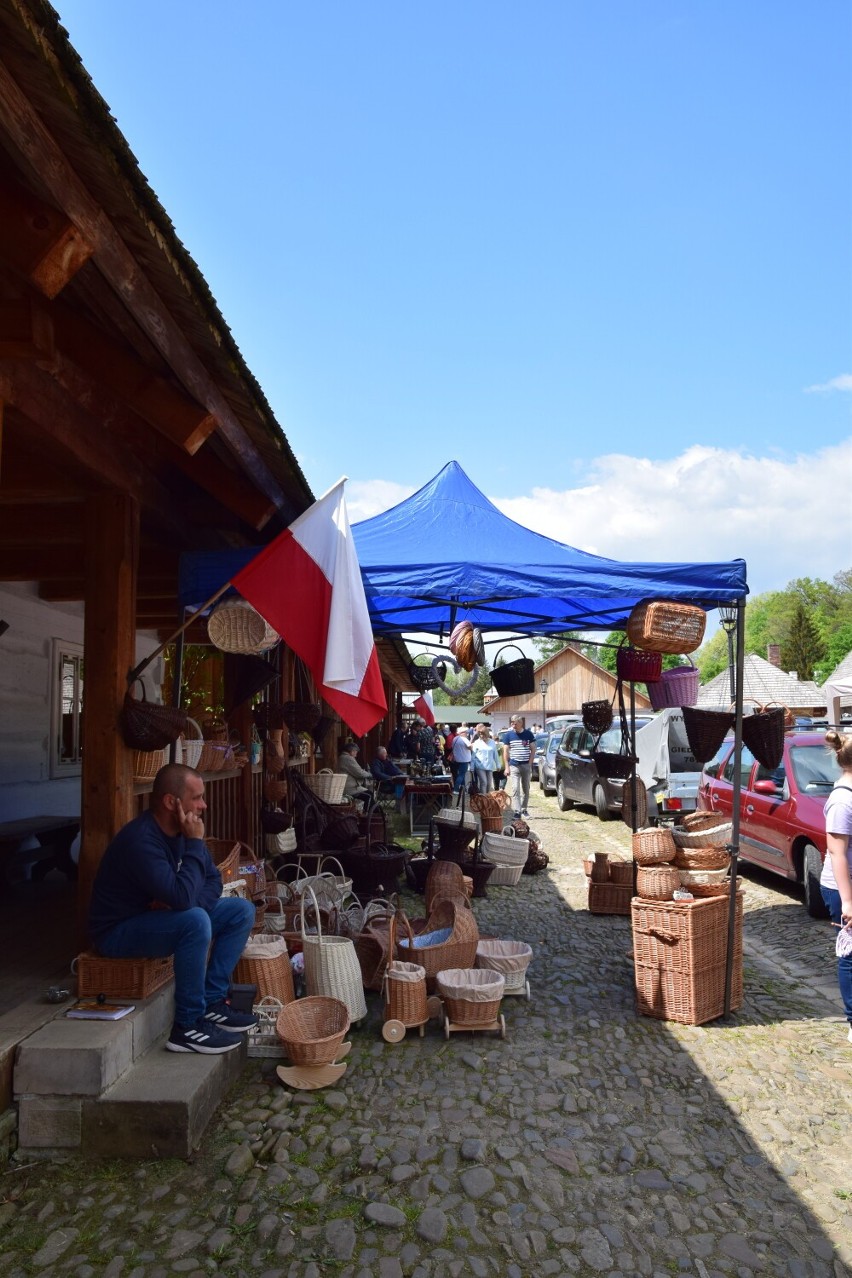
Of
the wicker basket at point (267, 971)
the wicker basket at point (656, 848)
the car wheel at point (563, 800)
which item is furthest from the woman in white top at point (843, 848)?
the car wheel at point (563, 800)

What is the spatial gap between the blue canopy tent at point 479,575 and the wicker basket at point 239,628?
15 cm

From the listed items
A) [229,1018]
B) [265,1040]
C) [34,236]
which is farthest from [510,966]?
[34,236]

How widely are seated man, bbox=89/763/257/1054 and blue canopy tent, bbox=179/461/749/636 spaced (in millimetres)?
1772

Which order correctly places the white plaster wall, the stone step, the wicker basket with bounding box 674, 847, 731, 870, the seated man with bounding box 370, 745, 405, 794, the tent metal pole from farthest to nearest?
the seated man with bounding box 370, 745, 405, 794 → the white plaster wall → the wicker basket with bounding box 674, 847, 731, 870 → the tent metal pole → the stone step

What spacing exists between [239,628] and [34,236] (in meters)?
3.08

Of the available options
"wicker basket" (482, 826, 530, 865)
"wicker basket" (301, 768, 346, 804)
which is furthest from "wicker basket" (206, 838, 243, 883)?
"wicker basket" (482, 826, 530, 865)

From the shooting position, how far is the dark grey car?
13970 mm

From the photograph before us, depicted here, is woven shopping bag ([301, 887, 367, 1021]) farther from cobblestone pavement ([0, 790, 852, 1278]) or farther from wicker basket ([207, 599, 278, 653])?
wicker basket ([207, 599, 278, 653])

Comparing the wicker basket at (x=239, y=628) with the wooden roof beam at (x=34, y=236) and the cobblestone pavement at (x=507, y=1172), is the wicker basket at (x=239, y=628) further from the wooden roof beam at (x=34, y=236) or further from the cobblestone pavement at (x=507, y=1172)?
the wooden roof beam at (x=34, y=236)

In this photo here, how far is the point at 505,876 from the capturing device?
9.05 m

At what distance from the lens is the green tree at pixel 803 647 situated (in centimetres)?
5413

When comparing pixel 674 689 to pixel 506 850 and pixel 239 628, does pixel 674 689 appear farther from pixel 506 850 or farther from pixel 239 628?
pixel 239 628

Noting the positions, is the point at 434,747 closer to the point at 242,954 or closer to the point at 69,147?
the point at 242,954

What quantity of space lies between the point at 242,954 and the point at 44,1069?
1.36 m
